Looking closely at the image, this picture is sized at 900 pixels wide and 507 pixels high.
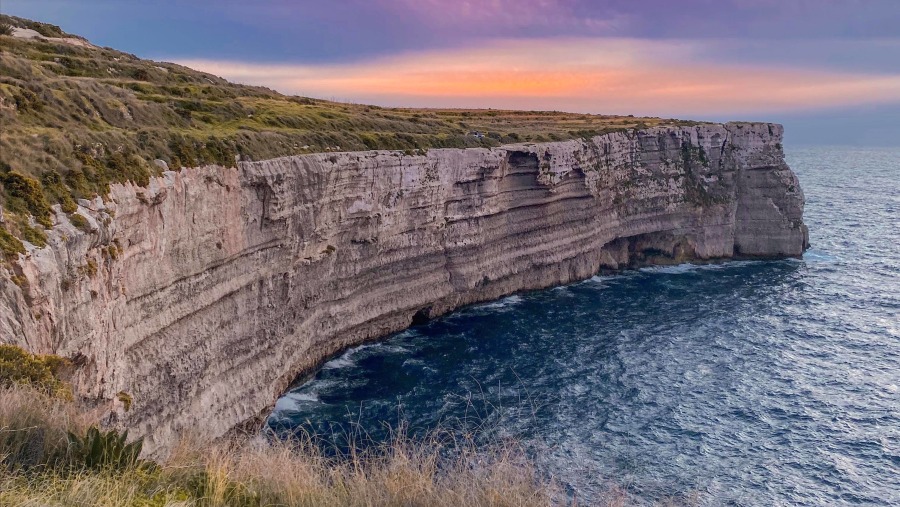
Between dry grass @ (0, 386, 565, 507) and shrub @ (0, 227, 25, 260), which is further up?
shrub @ (0, 227, 25, 260)

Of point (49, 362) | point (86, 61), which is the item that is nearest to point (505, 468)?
point (49, 362)

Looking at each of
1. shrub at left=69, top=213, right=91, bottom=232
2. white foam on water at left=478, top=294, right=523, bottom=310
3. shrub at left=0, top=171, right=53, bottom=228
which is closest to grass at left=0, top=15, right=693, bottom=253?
shrub at left=0, top=171, right=53, bottom=228

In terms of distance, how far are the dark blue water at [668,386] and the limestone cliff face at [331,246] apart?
11.8 ft

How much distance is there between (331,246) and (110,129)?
17.3m

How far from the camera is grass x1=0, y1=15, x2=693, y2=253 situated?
22.8 metres

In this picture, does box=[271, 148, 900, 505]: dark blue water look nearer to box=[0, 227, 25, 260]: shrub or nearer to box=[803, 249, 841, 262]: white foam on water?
box=[803, 249, 841, 262]: white foam on water

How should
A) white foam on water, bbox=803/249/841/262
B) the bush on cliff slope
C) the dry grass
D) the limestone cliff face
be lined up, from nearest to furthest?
the dry grass < the bush on cliff slope < the limestone cliff face < white foam on water, bbox=803/249/841/262

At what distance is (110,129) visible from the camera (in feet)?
98.4

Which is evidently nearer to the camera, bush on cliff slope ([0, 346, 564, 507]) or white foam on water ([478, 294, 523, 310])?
bush on cliff slope ([0, 346, 564, 507])

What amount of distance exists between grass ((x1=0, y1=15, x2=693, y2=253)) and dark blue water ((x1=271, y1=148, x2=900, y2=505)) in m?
14.4

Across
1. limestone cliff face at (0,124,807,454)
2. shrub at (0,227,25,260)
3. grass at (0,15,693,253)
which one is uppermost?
grass at (0,15,693,253)

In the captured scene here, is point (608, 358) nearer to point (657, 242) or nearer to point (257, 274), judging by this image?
point (257, 274)

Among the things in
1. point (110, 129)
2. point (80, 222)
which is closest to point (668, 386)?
point (110, 129)

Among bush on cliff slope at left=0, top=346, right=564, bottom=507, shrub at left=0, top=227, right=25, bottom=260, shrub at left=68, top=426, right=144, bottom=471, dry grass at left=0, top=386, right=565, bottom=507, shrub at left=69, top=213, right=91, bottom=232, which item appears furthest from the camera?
shrub at left=69, top=213, right=91, bottom=232
